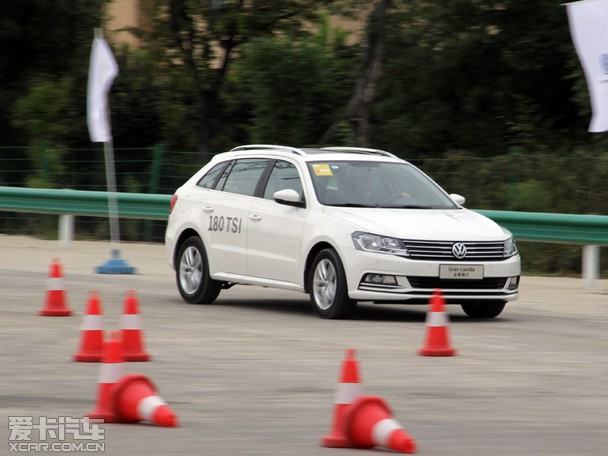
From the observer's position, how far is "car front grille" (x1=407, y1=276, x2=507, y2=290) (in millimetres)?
14031

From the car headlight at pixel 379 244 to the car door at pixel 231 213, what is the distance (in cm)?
176

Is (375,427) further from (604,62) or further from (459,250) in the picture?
(604,62)

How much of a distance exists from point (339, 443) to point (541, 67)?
72.7 ft

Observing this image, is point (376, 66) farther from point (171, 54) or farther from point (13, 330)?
point (13, 330)

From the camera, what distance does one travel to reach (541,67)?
1145 inches

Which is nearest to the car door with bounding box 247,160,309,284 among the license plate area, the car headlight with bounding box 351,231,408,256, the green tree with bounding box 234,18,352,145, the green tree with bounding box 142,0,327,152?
the car headlight with bounding box 351,231,408,256

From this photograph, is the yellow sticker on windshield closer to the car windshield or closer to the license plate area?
the car windshield

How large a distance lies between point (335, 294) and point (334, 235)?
1.78ft

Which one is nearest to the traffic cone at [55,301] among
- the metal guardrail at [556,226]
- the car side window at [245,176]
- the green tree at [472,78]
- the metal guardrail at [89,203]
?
the car side window at [245,176]

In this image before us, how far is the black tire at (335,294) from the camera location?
1415cm

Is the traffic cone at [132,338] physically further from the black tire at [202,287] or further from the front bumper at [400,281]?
the black tire at [202,287]

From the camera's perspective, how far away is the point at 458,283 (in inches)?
558

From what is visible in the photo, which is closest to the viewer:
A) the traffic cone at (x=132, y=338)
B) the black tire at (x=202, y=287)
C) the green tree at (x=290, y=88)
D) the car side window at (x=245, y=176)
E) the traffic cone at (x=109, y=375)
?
the traffic cone at (x=109, y=375)

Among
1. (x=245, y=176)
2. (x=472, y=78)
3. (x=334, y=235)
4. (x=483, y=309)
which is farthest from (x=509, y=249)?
(x=472, y=78)
